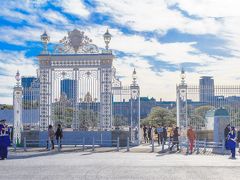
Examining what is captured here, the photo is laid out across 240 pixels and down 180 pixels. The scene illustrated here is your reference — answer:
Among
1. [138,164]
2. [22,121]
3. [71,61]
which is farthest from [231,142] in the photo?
[22,121]

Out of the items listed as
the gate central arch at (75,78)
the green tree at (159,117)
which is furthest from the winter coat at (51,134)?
the green tree at (159,117)

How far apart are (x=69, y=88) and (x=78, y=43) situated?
2.80 metres

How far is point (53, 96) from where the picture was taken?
3384cm

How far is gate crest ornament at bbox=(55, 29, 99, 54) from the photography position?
33250mm

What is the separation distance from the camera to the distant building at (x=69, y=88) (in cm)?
3288

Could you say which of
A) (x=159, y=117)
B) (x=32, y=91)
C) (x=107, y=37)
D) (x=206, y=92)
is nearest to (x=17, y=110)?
(x=32, y=91)

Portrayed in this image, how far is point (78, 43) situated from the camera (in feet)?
110

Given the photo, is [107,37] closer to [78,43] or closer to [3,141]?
[78,43]

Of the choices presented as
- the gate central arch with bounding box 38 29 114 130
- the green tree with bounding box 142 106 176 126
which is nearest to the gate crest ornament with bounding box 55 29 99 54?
the gate central arch with bounding box 38 29 114 130

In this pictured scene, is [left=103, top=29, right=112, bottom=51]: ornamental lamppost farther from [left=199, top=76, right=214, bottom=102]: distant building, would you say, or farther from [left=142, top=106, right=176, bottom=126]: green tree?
[left=142, top=106, right=176, bottom=126]: green tree

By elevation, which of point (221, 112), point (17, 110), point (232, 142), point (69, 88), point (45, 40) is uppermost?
point (45, 40)

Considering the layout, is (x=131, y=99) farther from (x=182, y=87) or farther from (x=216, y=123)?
(x=216, y=123)

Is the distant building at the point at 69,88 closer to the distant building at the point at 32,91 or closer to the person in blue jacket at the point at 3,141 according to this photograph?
the distant building at the point at 32,91

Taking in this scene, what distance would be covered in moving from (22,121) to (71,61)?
520 cm
